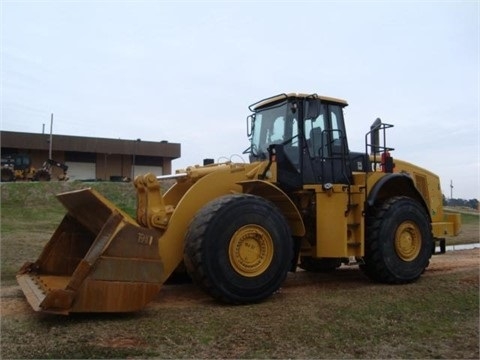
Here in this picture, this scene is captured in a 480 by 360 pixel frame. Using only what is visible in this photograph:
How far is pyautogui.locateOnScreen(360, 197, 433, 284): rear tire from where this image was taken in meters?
8.14

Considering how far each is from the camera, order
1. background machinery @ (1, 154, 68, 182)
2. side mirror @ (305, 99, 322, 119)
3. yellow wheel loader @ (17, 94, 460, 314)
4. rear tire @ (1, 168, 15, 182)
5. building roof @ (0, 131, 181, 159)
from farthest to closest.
Answer: building roof @ (0, 131, 181, 159)
background machinery @ (1, 154, 68, 182)
rear tire @ (1, 168, 15, 182)
side mirror @ (305, 99, 322, 119)
yellow wheel loader @ (17, 94, 460, 314)

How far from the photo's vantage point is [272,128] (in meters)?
8.45

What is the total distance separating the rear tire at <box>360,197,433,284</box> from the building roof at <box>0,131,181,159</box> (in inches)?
1710

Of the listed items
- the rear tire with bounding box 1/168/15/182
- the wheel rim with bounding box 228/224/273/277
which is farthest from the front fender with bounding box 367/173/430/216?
the rear tire with bounding box 1/168/15/182

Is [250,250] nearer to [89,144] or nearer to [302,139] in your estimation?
[302,139]

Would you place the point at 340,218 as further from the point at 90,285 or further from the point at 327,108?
the point at 90,285

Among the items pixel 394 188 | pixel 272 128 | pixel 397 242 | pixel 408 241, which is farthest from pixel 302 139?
pixel 408 241

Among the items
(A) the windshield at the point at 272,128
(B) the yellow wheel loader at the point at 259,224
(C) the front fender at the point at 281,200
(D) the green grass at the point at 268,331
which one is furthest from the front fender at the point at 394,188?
(D) the green grass at the point at 268,331

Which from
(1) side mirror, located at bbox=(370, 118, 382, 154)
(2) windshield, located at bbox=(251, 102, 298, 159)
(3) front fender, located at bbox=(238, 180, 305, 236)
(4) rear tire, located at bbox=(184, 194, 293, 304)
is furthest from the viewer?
(1) side mirror, located at bbox=(370, 118, 382, 154)

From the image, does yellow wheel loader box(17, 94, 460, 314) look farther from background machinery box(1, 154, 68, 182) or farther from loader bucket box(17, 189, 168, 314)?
background machinery box(1, 154, 68, 182)

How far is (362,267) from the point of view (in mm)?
8531

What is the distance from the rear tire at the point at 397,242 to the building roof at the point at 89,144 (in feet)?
143

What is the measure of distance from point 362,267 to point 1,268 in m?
7.05

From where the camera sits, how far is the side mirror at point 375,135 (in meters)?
8.73
